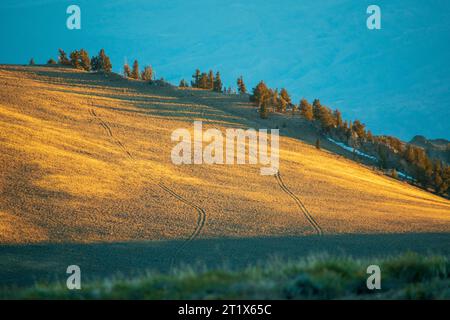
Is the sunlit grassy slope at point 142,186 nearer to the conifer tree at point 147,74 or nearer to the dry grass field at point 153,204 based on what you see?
the dry grass field at point 153,204

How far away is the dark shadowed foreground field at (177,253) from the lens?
56.2 ft

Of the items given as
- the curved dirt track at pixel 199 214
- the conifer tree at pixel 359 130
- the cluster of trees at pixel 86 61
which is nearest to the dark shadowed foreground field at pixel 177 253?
the curved dirt track at pixel 199 214

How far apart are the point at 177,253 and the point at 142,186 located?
13.3 metres

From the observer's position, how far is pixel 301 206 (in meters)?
32.3

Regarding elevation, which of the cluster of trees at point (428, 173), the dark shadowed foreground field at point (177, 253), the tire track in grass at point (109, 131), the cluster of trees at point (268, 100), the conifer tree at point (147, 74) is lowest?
the dark shadowed foreground field at point (177, 253)

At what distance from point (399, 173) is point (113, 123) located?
40.9m

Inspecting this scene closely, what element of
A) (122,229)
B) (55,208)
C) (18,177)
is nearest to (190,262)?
(122,229)

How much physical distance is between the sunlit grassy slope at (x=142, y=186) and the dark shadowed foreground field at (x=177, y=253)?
4.68ft

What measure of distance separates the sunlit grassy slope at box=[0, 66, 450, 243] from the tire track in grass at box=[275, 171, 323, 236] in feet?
1.41

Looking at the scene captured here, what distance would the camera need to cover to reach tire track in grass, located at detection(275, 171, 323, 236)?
2600 cm

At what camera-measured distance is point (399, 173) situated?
209 ft

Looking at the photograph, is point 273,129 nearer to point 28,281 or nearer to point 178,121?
point 178,121

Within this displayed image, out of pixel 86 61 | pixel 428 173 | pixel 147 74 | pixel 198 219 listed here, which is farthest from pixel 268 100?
pixel 198 219

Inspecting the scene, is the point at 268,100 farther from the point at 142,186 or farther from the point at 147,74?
the point at 142,186
